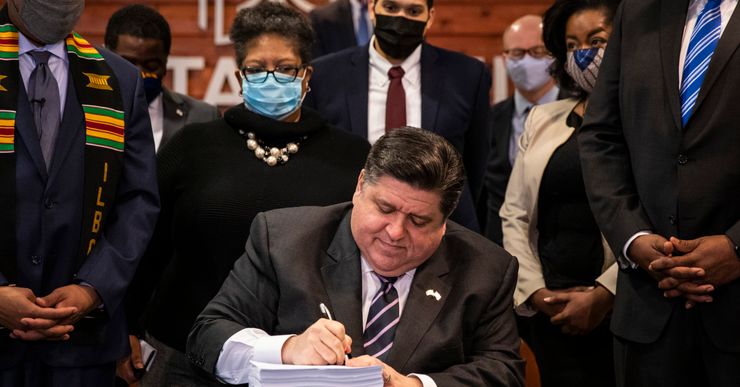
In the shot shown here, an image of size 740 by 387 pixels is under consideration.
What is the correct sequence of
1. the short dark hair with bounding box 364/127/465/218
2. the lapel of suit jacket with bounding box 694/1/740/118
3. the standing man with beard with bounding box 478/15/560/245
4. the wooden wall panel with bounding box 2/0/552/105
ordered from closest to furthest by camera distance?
the short dark hair with bounding box 364/127/465/218
the lapel of suit jacket with bounding box 694/1/740/118
the standing man with beard with bounding box 478/15/560/245
the wooden wall panel with bounding box 2/0/552/105

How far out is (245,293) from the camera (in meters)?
2.84

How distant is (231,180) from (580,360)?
142 centimetres

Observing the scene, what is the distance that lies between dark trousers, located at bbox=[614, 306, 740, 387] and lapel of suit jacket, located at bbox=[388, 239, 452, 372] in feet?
2.30

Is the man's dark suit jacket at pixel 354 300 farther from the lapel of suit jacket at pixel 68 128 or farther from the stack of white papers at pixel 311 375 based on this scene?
the lapel of suit jacket at pixel 68 128

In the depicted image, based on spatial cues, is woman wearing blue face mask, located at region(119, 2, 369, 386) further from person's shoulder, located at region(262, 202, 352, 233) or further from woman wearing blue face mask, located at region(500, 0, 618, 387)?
woman wearing blue face mask, located at region(500, 0, 618, 387)

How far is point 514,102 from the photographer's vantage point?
19.7ft

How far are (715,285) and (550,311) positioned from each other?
3.11ft

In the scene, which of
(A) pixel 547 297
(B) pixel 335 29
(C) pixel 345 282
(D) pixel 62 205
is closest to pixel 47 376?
(D) pixel 62 205

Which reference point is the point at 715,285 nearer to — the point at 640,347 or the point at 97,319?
the point at 640,347

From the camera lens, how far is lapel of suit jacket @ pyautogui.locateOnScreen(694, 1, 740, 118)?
3.01 m

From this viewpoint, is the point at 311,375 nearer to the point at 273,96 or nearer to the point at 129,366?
the point at 129,366

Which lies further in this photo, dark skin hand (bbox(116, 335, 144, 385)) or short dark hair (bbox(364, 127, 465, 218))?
dark skin hand (bbox(116, 335, 144, 385))

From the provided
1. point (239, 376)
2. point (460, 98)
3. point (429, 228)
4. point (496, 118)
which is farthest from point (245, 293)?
point (496, 118)

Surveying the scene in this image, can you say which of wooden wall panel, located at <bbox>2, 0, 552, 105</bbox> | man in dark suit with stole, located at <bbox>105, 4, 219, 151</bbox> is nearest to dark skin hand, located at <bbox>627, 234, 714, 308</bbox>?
man in dark suit with stole, located at <bbox>105, 4, 219, 151</bbox>
